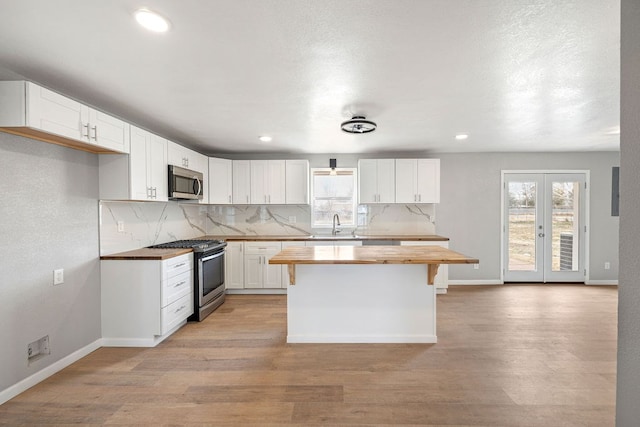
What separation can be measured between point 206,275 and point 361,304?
6.83ft

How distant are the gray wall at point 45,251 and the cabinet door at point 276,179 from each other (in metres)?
2.55

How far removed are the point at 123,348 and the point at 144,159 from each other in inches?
76.2

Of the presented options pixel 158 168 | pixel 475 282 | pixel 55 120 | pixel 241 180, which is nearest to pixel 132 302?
pixel 158 168

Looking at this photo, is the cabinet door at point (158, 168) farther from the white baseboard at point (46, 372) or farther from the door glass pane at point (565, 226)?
the door glass pane at point (565, 226)

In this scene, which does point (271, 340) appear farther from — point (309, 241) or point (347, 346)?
point (309, 241)

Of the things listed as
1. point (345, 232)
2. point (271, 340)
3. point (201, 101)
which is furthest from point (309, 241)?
point (201, 101)

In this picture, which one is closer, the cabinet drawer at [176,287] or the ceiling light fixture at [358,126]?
the ceiling light fixture at [358,126]

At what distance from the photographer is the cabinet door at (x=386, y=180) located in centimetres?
517

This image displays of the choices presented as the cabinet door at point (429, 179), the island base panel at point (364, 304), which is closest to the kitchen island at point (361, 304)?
the island base panel at point (364, 304)

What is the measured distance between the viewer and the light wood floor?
2.03m

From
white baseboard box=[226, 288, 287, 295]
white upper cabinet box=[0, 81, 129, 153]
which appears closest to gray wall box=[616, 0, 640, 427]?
white upper cabinet box=[0, 81, 129, 153]

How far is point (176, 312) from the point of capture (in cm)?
335

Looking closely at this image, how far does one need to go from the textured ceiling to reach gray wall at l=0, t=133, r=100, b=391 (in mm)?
622

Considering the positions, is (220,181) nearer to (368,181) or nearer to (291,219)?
(291,219)
